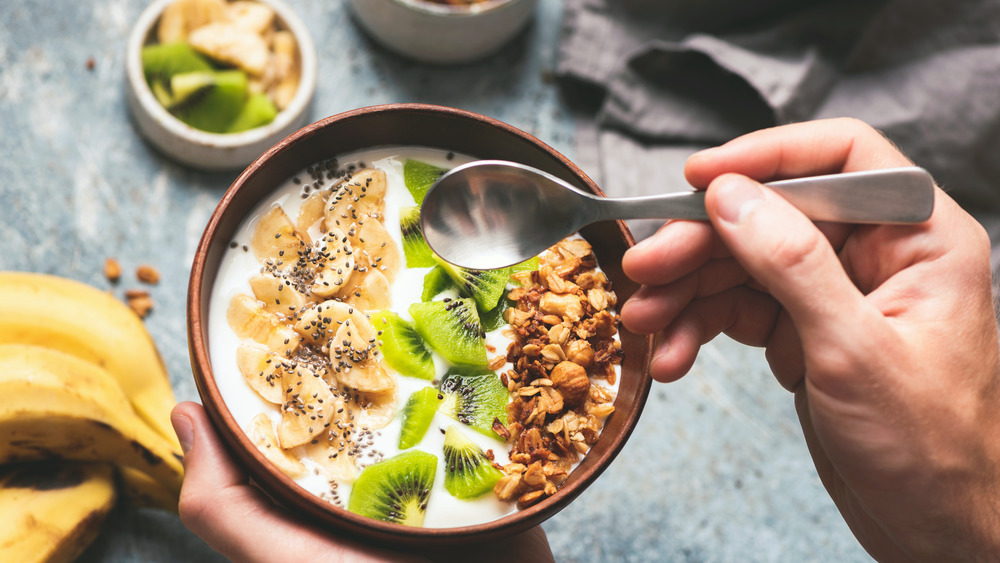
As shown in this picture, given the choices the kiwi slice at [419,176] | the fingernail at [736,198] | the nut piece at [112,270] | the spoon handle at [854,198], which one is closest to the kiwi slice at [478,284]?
the kiwi slice at [419,176]

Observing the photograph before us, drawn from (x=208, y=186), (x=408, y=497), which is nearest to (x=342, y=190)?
(x=408, y=497)

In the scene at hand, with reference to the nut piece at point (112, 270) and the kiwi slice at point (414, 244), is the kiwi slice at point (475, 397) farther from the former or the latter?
the nut piece at point (112, 270)

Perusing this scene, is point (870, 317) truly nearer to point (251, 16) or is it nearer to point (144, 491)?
point (144, 491)

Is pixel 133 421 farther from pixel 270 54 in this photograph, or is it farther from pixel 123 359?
pixel 270 54

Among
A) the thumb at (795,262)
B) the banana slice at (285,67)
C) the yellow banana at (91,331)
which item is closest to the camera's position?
the thumb at (795,262)

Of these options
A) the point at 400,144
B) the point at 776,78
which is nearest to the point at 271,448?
the point at 400,144

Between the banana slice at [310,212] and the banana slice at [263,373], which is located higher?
the banana slice at [310,212]

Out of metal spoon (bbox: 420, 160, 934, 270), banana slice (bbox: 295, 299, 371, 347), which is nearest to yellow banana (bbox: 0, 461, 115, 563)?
banana slice (bbox: 295, 299, 371, 347)
